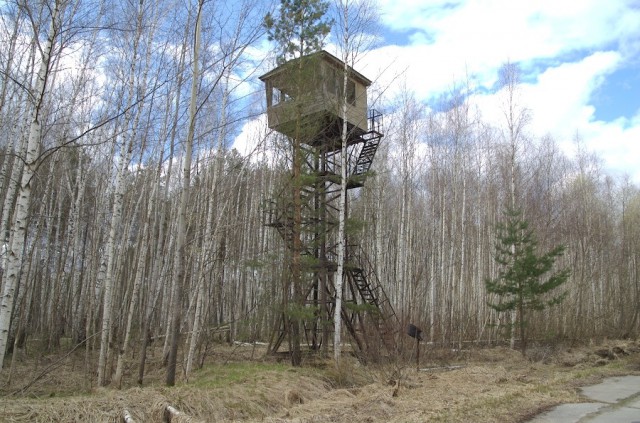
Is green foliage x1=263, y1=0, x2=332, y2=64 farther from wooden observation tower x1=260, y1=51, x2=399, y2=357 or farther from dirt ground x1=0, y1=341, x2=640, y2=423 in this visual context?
dirt ground x1=0, y1=341, x2=640, y2=423

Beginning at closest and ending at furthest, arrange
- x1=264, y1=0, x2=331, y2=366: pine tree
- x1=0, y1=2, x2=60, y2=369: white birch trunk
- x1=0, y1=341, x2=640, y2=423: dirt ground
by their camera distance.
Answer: x1=0, y1=2, x2=60, y2=369: white birch trunk, x1=0, y1=341, x2=640, y2=423: dirt ground, x1=264, y1=0, x2=331, y2=366: pine tree

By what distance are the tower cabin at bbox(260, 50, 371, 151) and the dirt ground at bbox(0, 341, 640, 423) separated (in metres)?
6.74

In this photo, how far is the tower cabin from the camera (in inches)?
503

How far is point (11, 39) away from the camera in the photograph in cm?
1036

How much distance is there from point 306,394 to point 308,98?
8182 millimetres

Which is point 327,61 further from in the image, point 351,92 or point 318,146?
point 318,146

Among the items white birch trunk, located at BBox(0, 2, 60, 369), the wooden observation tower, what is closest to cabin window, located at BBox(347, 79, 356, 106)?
the wooden observation tower

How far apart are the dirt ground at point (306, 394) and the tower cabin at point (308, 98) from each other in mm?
6735

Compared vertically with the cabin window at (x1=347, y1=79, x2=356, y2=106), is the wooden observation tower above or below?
below

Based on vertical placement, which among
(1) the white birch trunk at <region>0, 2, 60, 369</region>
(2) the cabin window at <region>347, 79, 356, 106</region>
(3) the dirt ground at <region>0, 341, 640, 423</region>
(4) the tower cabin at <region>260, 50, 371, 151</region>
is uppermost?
(2) the cabin window at <region>347, 79, 356, 106</region>

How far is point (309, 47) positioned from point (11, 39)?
24.8ft

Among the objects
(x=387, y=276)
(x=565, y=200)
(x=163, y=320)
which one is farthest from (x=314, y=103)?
(x=565, y=200)

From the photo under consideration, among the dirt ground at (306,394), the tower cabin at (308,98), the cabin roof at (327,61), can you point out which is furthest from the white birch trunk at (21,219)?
the cabin roof at (327,61)

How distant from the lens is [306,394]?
8.45m
